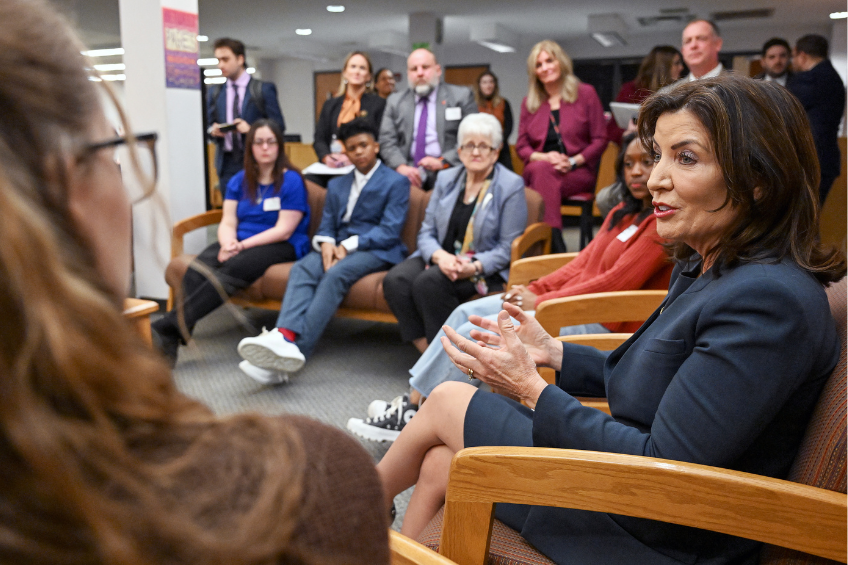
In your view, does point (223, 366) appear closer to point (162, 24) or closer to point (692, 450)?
point (162, 24)

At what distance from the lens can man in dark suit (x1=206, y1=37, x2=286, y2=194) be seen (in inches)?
189

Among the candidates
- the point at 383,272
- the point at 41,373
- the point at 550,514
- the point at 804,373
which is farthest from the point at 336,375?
the point at 41,373

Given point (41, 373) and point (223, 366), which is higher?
point (41, 373)

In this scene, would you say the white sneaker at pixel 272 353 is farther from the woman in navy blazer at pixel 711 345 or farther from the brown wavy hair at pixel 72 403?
the brown wavy hair at pixel 72 403

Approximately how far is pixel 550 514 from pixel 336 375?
7.88 feet

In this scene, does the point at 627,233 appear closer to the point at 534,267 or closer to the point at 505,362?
the point at 534,267

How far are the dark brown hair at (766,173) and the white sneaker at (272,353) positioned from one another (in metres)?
2.37

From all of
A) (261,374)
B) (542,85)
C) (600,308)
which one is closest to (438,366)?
(600,308)

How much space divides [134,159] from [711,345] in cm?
95

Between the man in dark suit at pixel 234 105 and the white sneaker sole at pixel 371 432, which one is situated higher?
the man in dark suit at pixel 234 105

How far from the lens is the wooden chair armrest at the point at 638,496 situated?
102 centimetres

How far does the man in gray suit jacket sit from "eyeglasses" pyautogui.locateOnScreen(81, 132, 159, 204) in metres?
3.74

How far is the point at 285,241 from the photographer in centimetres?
409

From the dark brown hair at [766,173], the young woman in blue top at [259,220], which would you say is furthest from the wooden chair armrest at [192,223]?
the dark brown hair at [766,173]
